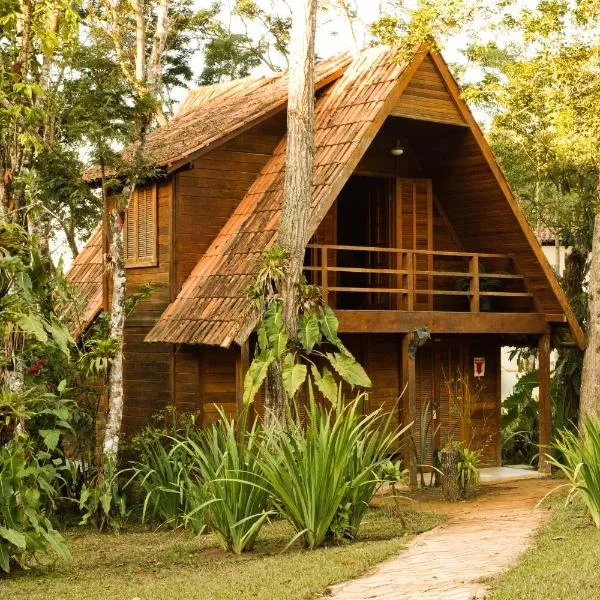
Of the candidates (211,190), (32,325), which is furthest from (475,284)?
(32,325)

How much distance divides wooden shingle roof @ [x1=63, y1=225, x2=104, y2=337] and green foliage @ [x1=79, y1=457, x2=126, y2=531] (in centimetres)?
228

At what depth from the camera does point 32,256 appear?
27.8 ft

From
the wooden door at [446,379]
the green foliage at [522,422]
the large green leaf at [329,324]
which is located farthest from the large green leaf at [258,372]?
the green foliage at [522,422]

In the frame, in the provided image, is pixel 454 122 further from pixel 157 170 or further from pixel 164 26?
pixel 164 26

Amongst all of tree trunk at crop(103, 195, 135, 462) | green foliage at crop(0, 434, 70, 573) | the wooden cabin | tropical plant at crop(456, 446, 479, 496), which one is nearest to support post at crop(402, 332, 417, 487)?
the wooden cabin

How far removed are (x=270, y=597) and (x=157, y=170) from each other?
7317 millimetres

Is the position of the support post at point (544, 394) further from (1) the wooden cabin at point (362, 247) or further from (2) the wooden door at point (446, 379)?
(2) the wooden door at point (446, 379)

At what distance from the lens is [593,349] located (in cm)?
1547

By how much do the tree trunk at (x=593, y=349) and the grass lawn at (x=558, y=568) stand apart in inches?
232

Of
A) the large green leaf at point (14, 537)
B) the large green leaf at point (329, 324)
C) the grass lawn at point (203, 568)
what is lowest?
the grass lawn at point (203, 568)

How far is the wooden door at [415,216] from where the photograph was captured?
15.2 m

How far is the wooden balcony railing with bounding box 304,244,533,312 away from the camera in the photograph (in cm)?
1480

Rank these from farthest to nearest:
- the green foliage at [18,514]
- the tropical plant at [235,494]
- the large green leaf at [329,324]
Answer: the large green leaf at [329,324], the tropical plant at [235,494], the green foliage at [18,514]

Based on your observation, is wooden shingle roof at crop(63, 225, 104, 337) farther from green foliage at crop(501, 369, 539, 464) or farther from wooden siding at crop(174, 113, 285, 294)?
green foliage at crop(501, 369, 539, 464)
